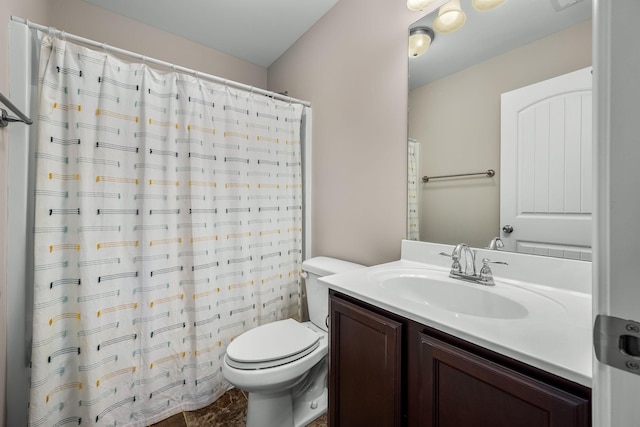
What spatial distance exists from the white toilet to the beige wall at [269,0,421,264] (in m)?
0.27

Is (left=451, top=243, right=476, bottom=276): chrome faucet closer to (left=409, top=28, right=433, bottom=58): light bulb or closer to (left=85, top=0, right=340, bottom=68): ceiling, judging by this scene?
(left=409, top=28, right=433, bottom=58): light bulb

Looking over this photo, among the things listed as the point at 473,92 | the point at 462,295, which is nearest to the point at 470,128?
the point at 473,92

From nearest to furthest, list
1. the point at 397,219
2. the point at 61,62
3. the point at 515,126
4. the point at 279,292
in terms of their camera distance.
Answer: the point at 515,126, the point at 61,62, the point at 397,219, the point at 279,292

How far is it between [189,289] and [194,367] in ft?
1.47

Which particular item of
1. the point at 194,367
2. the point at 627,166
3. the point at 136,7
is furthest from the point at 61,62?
the point at 627,166

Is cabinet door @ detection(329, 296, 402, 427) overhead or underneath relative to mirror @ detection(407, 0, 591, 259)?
underneath

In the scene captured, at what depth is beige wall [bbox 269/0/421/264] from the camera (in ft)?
4.76

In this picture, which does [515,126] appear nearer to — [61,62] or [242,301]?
[242,301]

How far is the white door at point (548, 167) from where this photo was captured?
90 centimetres

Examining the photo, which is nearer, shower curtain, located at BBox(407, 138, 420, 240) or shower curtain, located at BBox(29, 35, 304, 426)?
shower curtain, located at BBox(29, 35, 304, 426)

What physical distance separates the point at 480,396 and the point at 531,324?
23 centimetres

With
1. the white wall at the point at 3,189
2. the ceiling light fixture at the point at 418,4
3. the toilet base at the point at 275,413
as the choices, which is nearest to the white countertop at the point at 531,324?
the toilet base at the point at 275,413

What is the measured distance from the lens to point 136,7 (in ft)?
5.80

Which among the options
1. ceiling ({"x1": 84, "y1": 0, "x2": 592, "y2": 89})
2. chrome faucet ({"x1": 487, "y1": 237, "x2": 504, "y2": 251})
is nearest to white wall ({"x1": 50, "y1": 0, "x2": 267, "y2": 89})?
ceiling ({"x1": 84, "y1": 0, "x2": 592, "y2": 89})
